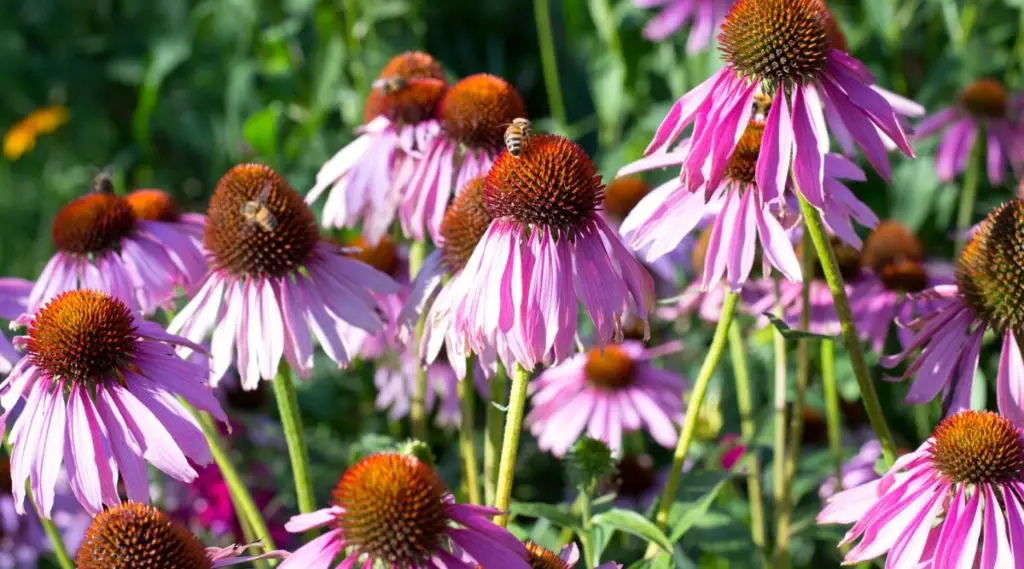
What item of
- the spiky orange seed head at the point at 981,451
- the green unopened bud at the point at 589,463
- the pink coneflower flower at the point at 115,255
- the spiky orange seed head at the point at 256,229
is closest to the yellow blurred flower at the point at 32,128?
the pink coneflower flower at the point at 115,255

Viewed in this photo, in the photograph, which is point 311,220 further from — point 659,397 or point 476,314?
point 659,397

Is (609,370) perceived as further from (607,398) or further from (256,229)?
(256,229)

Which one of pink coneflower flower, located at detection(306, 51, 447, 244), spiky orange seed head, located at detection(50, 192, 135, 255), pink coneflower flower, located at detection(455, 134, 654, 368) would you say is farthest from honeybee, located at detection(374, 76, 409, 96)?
pink coneflower flower, located at detection(455, 134, 654, 368)

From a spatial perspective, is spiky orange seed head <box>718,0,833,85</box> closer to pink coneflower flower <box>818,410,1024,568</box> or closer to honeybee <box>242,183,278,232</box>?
pink coneflower flower <box>818,410,1024,568</box>

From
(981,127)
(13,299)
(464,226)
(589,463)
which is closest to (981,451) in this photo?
(589,463)

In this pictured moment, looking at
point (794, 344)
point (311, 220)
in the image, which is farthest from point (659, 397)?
point (311, 220)
